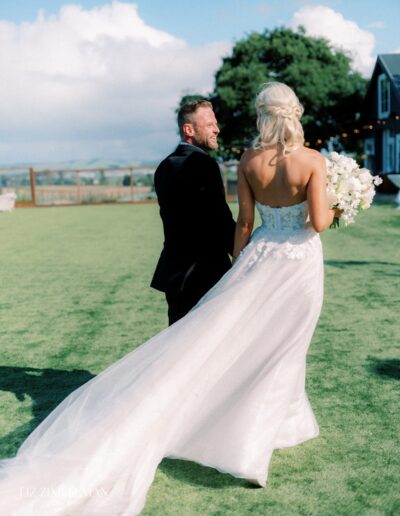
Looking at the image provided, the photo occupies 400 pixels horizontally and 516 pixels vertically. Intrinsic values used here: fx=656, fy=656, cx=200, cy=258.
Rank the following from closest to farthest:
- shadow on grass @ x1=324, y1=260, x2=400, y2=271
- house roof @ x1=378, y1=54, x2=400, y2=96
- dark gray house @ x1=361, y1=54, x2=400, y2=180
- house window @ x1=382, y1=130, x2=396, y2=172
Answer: shadow on grass @ x1=324, y1=260, x2=400, y2=271, dark gray house @ x1=361, y1=54, x2=400, y2=180, house roof @ x1=378, y1=54, x2=400, y2=96, house window @ x1=382, y1=130, x2=396, y2=172

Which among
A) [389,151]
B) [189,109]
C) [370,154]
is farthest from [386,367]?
[370,154]

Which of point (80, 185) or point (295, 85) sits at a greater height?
point (295, 85)

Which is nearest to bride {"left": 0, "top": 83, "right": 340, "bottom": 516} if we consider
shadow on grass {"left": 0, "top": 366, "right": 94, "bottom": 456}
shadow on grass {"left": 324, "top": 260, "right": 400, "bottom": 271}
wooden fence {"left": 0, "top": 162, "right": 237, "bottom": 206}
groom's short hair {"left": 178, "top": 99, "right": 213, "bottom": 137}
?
groom's short hair {"left": 178, "top": 99, "right": 213, "bottom": 137}

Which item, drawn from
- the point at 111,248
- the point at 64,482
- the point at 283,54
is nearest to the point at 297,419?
the point at 64,482

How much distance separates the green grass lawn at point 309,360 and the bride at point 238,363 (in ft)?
0.72

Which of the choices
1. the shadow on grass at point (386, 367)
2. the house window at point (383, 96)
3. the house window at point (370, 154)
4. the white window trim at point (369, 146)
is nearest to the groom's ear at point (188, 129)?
the shadow on grass at point (386, 367)

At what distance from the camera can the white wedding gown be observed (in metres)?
3.43

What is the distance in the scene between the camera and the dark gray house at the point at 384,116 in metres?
34.8

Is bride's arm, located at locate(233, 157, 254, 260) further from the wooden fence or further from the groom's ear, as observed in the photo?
the wooden fence

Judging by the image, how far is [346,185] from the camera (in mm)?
3988

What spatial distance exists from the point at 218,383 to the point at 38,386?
227 cm

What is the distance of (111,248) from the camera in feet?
49.0

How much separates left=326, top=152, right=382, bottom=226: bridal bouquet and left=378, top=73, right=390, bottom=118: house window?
3401 cm

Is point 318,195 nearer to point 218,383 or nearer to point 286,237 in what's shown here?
point 286,237
